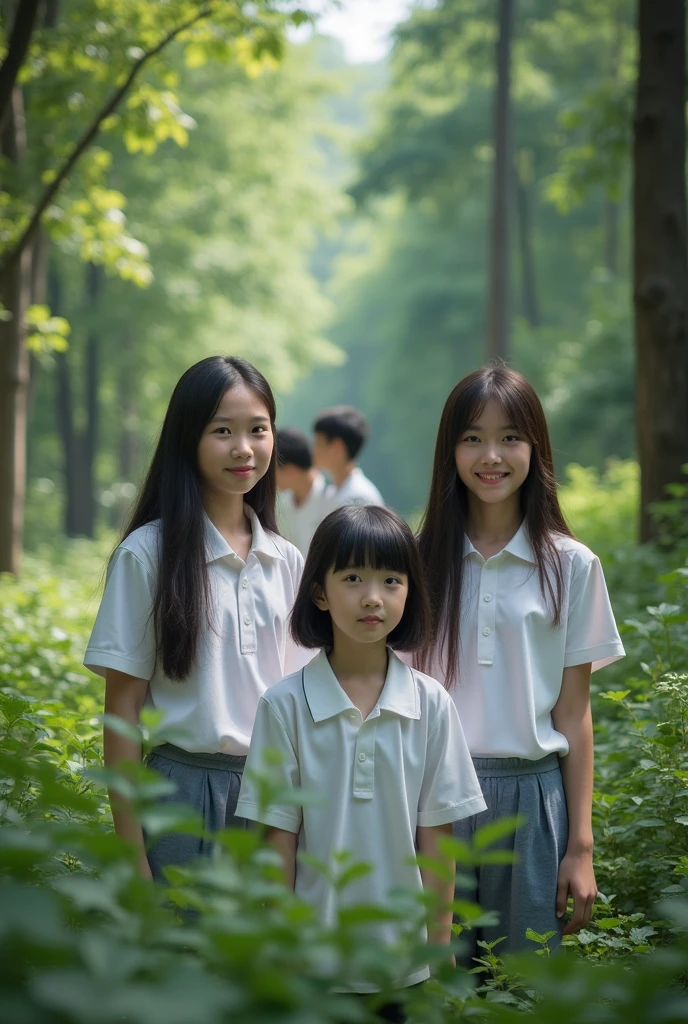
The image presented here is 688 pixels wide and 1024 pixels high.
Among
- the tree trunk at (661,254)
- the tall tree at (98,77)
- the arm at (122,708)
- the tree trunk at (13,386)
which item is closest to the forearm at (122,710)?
the arm at (122,708)

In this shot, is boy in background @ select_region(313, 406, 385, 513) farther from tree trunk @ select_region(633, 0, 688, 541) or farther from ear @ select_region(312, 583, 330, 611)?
ear @ select_region(312, 583, 330, 611)

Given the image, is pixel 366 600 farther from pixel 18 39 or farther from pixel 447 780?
pixel 18 39

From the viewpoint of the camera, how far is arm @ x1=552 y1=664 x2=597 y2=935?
2.77 m

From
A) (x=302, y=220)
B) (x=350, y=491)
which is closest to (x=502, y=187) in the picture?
(x=302, y=220)

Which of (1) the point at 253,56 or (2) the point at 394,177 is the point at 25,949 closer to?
(1) the point at 253,56

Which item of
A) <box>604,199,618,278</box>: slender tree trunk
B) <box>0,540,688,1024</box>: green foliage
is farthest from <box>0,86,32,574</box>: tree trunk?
<box>604,199,618,278</box>: slender tree trunk

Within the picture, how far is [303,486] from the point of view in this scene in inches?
277

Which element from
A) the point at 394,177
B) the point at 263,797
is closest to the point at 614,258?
the point at 394,177

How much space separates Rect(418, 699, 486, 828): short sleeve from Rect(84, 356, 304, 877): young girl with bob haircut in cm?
45

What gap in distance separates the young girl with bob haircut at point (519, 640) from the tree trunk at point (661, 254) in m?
3.73

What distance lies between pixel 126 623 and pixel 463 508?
1034mm

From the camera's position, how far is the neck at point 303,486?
6.99 metres

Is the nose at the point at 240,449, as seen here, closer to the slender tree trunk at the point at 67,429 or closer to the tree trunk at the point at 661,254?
the tree trunk at the point at 661,254

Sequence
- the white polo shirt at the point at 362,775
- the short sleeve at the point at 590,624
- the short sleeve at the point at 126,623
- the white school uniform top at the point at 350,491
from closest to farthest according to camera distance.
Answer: the white polo shirt at the point at 362,775 < the short sleeve at the point at 126,623 < the short sleeve at the point at 590,624 < the white school uniform top at the point at 350,491
